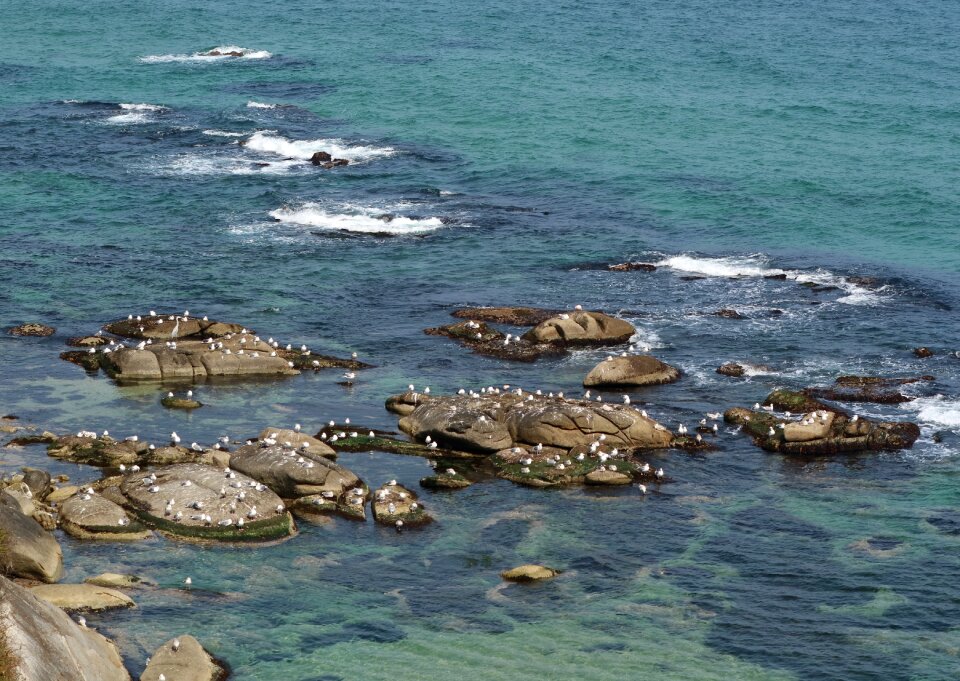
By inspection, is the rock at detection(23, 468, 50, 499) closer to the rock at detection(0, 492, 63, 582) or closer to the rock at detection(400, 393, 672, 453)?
the rock at detection(0, 492, 63, 582)

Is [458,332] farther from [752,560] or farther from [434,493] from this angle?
[752,560]

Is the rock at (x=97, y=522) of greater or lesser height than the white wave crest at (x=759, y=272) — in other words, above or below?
below

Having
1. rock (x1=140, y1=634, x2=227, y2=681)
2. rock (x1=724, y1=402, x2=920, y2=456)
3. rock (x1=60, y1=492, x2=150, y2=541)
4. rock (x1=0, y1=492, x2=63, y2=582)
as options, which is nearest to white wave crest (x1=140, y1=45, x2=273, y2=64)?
rock (x1=724, y1=402, x2=920, y2=456)

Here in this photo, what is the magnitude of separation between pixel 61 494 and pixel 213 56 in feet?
246

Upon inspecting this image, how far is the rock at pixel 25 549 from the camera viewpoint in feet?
99.5

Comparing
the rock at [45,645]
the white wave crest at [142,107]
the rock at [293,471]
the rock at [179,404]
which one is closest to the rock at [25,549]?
the rock at [45,645]

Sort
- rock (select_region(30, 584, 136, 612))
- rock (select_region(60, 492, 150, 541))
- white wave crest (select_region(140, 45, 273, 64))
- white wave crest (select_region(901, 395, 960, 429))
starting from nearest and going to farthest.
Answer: rock (select_region(30, 584, 136, 612))
rock (select_region(60, 492, 150, 541))
white wave crest (select_region(901, 395, 960, 429))
white wave crest (select_region(140, 45, 273, 64))

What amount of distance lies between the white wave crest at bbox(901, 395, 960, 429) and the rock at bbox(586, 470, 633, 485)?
413 inches

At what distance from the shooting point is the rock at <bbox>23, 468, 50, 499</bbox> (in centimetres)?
3466

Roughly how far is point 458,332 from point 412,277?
25.2 ft

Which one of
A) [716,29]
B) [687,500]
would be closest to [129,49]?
[716,29]

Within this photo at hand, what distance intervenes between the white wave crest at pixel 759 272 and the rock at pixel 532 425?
16366mm

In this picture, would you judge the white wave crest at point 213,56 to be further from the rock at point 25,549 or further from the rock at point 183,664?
the rock at point 183,664

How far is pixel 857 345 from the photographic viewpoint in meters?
48.2
